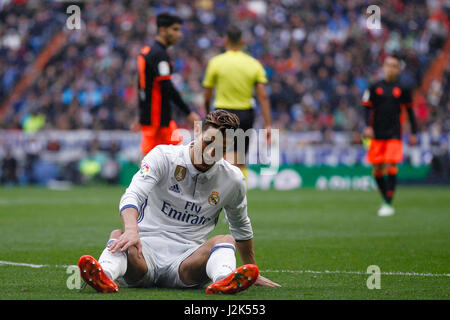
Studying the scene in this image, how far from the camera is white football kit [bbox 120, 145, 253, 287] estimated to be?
4.96 metres

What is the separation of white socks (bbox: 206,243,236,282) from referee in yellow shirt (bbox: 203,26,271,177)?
5120mm

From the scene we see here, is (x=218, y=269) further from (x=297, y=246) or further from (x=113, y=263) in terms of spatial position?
(x=297, y=246)

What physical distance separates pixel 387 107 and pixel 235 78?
3303 millimetres

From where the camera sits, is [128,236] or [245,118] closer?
[128,236]

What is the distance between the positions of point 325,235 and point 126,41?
1865 cm

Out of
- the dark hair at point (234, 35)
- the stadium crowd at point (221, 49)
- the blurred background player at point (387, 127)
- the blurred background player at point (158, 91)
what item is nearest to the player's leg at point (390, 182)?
the blurred background player at point (387, 127)

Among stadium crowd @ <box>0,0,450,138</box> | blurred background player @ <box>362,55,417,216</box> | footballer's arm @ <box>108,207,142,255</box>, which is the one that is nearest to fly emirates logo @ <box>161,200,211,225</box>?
footballer's arm @ <box>108,207,142,255</box>

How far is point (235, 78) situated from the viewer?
10.0 metres

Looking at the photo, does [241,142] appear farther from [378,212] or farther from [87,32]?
[87,32]

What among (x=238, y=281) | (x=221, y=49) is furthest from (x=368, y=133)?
(x=221, y=49)

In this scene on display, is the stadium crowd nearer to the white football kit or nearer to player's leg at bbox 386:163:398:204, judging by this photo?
player's leg at bbox 386:163:398:204

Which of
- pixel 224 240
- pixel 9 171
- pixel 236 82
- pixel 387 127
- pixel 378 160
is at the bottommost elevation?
pixel 9 171

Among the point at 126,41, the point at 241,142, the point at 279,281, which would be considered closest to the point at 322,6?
the point at 126,41

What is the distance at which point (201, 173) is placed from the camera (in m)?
4.94
